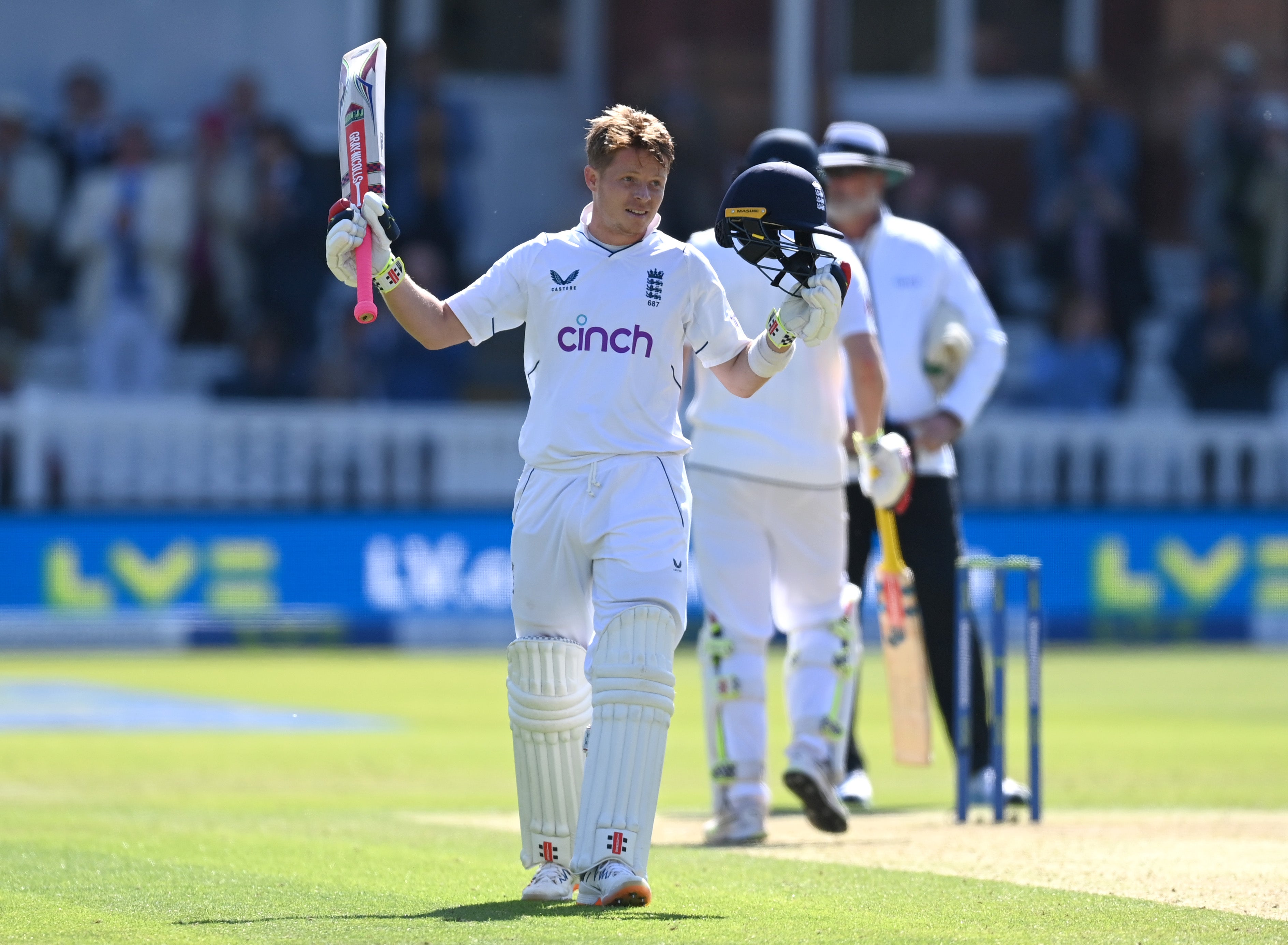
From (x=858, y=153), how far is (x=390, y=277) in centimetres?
303

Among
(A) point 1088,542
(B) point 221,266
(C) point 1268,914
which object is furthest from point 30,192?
(C) point 1268,914

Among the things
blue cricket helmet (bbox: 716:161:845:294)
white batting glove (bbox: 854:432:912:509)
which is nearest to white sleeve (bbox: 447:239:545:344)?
blue cricket helmet (bbox: 716:161:845:294)

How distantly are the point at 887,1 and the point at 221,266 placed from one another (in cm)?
790

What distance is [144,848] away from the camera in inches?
253

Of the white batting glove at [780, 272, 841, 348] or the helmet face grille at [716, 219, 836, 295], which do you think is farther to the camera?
the helmet face grille at [716, 219, 836, 295]

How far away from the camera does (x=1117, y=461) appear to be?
17109 mm

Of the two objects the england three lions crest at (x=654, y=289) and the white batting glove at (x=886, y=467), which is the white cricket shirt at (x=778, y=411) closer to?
the white batting glove at (x=886, y=467)

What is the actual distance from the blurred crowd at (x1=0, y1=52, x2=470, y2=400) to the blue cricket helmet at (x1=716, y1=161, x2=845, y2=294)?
35.7ft

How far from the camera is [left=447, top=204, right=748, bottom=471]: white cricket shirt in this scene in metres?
5.37

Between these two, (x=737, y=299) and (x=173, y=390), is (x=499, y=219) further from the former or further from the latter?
(x=737, y=299)

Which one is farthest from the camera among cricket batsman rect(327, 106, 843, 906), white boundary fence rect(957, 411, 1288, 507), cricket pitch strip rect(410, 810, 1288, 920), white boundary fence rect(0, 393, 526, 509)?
white boundary fence rect(957, 411, 1288, 507)

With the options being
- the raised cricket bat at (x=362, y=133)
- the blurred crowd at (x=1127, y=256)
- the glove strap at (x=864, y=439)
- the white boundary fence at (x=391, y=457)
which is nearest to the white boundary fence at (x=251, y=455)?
the white boundary fence at (x=391, y=457)

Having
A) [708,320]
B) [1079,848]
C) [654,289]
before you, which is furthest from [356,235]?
[1079,848]

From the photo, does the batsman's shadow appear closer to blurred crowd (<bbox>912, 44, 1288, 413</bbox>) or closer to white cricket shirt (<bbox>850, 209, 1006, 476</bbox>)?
white cricket shirt (<bbox>850, 209, 1006, 476</bbox>)
